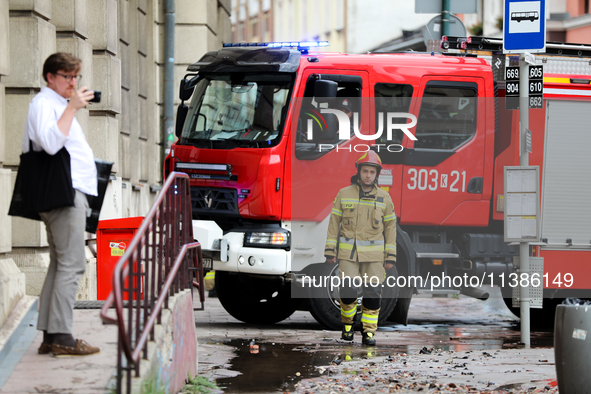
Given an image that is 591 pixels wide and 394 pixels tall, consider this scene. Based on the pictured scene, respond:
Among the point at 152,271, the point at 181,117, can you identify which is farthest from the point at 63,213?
the point at 181,117

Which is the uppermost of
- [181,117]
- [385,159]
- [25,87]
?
[25,87]

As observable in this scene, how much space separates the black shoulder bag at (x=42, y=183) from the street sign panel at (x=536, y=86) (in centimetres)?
531

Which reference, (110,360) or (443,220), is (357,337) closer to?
(443,220)

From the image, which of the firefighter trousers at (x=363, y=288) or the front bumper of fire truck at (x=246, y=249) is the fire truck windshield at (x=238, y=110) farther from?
the firefighter trousers at (x=363, y=288)

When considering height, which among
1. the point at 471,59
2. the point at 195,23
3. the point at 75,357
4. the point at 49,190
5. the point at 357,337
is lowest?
the point at 357,337

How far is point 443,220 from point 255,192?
6.91ft

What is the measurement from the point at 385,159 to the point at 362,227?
3.09 ft

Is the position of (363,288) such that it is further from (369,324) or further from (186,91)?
(186,91)

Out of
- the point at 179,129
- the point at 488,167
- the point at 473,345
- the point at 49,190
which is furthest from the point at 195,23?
the point at 49,190

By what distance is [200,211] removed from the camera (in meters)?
9.59

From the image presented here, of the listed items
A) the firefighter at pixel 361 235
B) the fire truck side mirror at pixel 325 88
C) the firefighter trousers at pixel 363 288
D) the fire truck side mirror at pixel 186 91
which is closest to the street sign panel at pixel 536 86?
the firefighter at pixel 361 235

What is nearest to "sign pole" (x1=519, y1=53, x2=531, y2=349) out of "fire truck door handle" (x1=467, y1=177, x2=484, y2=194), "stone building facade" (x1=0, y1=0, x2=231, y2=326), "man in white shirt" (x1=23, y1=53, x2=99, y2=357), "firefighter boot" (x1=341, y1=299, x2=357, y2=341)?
"fire truck door handle" (x1=467, y1=177, x2=484, y2=194)

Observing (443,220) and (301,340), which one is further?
(443,220)

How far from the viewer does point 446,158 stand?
977 centimetres
